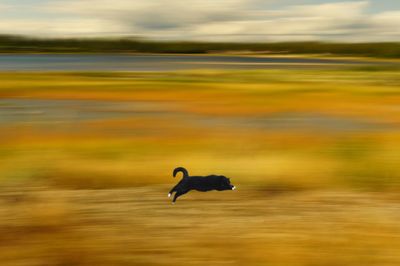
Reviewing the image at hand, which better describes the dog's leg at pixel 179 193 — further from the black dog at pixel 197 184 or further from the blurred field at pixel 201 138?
the blurred field at pixel 201 138

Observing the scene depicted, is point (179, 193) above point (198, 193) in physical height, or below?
above

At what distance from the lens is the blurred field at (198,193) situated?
602cm

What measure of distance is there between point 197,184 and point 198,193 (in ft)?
1.26

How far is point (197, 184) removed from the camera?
24.5 ft

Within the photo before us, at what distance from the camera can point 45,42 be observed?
17688cm

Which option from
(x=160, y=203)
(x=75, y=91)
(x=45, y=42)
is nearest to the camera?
(x=160, y=203)

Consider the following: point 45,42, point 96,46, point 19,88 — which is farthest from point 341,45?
point 19,88

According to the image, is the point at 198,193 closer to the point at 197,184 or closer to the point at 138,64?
the point at 197,184

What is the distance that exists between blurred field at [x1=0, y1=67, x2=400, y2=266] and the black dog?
168mm

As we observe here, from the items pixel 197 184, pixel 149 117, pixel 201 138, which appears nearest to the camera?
pixel 197 184

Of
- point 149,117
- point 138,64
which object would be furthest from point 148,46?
point 149,117

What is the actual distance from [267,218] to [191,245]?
52.0 inches

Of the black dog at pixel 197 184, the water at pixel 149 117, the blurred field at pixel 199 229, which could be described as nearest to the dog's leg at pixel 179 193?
the black dog at pixel 197 184

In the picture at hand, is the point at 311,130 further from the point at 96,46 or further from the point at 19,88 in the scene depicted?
the point at 96,46
